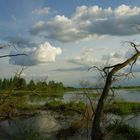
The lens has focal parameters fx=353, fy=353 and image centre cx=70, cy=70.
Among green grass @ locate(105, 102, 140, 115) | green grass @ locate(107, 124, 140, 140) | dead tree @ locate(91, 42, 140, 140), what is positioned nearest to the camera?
dead tree @ locate(91, 42, 140, 140)

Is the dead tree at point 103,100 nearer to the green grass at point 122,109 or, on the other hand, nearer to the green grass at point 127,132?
the green grass at point 127,132

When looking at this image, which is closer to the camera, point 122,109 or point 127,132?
point 127,132

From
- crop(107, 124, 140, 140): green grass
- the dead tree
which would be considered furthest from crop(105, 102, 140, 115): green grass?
the dead tree

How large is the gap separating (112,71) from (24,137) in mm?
9019

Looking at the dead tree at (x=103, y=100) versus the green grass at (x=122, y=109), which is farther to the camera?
the green grass at (x=122, y=109)

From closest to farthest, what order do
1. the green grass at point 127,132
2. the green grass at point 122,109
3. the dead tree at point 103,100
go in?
1. the dead tree at point 103,100
2. the green grass at point 127,132
3. the green grass at point 122,109

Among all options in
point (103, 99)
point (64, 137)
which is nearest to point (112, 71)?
point (103, 99)

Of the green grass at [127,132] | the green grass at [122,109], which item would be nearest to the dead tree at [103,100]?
the green grass at [127,132]

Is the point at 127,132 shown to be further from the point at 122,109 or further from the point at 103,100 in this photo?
the point at 122,109

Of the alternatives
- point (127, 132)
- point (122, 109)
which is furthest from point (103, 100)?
point (122, 109)

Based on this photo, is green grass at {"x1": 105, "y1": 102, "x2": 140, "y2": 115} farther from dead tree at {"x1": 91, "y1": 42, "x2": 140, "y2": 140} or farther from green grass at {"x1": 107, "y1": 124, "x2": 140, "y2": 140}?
dead tree at {"x1": 91, "y1": 42, "x2": 140, "y2": 140}

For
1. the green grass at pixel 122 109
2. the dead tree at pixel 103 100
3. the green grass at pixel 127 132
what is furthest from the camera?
the green grass at pixel 122 109

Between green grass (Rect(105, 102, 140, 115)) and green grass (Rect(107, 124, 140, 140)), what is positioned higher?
green grass (Rect(105, 102, 140, 115))

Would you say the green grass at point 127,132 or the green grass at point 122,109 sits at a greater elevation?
the green grass at point 122,109
